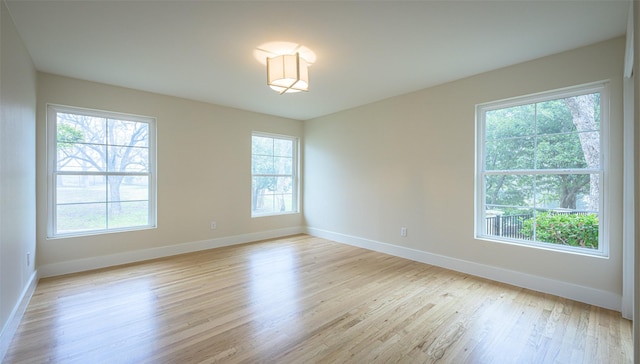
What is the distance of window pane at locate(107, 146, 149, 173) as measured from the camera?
3.96 metres

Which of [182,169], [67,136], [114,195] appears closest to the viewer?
[67,136]

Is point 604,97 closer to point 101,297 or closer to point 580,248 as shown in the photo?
point 580,248

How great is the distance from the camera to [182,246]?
4.47 m

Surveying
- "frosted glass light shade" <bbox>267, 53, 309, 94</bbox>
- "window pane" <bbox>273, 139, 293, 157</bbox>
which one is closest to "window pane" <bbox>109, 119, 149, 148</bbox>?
"window pane" <bbox>273, 139, 293, 157</bbox>

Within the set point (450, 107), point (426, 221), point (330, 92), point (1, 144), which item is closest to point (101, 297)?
point (1, 144)

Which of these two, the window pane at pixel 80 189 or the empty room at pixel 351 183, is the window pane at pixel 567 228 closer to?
the empty room at pixel 351 183

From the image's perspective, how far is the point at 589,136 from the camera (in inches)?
110

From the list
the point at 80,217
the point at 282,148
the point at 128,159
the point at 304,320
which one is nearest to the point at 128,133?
the point at 128,159

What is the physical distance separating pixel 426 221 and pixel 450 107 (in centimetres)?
156

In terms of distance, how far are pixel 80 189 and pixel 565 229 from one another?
5.74 meters

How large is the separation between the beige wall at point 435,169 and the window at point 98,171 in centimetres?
299

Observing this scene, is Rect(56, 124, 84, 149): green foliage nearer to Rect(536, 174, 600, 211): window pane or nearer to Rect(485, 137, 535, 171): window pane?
Rect(485, 137, 535, 171): window pane

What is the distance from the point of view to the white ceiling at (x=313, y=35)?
2.13 m

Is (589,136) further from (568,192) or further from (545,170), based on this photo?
(568,192)
